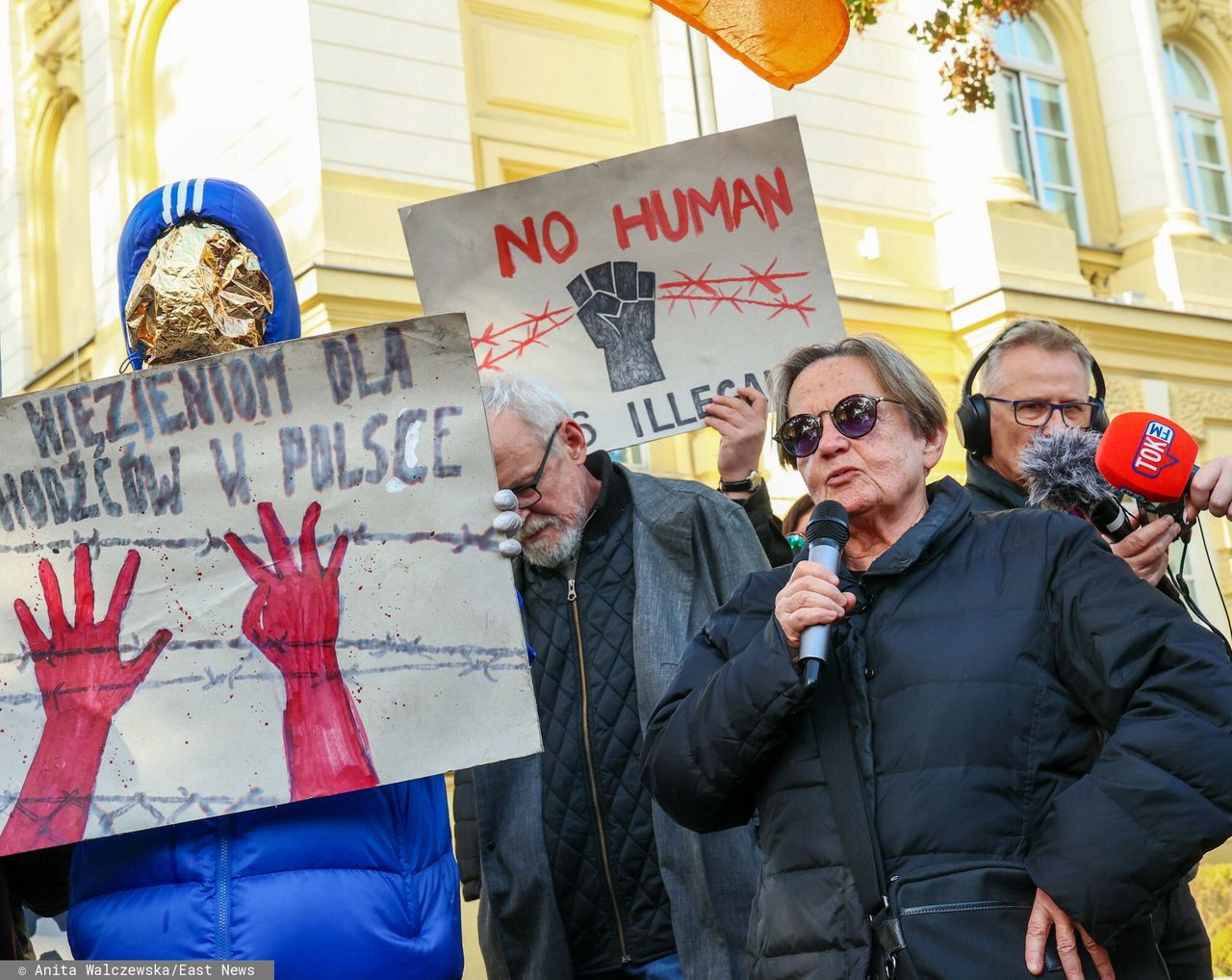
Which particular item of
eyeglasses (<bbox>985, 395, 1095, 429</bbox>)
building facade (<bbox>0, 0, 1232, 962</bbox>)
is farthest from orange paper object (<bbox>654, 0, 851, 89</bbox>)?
building facade (<bbox>0, 0, 1232, 962</bbox>)

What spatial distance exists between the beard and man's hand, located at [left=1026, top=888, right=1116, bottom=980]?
1492 mm

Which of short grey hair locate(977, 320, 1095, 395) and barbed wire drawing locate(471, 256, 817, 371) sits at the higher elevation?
barbed wire drawing locate(471, 256, 817, 371)

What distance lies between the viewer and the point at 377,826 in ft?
9.38

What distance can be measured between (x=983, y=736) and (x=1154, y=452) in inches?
23.6

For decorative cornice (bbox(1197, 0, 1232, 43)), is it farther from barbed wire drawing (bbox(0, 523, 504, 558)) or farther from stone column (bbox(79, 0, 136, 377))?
barbed wire drawing (bbox(0, 523, 504, 558))

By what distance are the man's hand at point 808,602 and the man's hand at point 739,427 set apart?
4.61ft

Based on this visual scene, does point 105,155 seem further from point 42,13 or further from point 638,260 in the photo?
point 638,260

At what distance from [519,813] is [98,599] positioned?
1052mm

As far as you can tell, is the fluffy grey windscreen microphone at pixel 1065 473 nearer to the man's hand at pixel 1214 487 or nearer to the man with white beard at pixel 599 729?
the man's hand at pixel 1214 487

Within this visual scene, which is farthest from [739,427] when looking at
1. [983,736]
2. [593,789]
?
[983,736]

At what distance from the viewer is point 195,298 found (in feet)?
9.94

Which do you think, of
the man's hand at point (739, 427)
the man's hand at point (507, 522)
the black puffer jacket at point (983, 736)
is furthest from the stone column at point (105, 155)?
the black puffer jacket at point (983, 736)

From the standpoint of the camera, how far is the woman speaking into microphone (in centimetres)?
238

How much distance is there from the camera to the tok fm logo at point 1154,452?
2.76 meters
